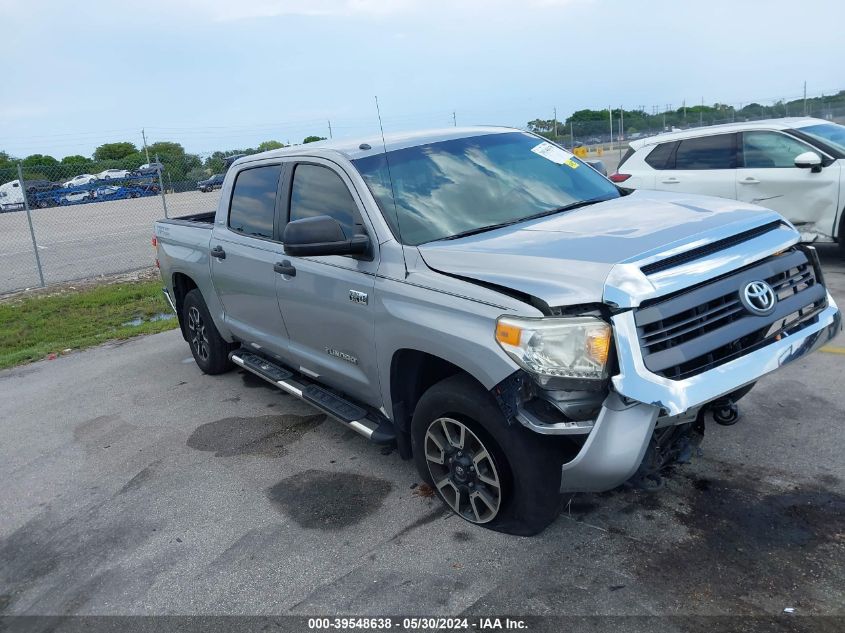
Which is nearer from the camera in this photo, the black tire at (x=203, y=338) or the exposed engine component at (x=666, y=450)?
the exposed engine component at (x=666, y=450)

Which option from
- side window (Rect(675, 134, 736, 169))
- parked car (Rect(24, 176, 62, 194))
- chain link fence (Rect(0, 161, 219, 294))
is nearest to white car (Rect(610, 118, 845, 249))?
side window (Rect(675, 134, 736, 169))

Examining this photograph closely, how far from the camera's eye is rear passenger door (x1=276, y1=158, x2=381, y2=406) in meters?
4.03

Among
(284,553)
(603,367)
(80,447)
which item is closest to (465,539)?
(284,553)

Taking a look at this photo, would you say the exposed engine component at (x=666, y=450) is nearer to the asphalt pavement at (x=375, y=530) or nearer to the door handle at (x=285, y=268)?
the asphalt pavement at (x=375, y=530)

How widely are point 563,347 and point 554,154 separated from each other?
2252 millimetres

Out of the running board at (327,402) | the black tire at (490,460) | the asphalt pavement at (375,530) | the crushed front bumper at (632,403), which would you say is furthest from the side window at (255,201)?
the crushed front bumper at (632,403)

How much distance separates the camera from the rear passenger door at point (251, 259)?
5.01 meters

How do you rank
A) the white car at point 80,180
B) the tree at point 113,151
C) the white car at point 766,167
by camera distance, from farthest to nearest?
the tree at point 113,151 < the white car at point 80,180 < the white car at point 766,167

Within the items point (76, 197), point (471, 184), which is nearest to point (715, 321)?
point (471, 184)

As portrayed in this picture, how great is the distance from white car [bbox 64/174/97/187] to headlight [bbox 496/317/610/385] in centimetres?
1813

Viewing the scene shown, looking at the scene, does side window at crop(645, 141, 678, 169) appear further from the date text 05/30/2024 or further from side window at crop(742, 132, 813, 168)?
the date text 05/30/2024

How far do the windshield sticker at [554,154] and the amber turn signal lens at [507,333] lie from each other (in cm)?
200

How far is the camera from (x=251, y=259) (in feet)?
17.0

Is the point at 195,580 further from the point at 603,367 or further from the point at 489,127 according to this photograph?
the point at 489,127
